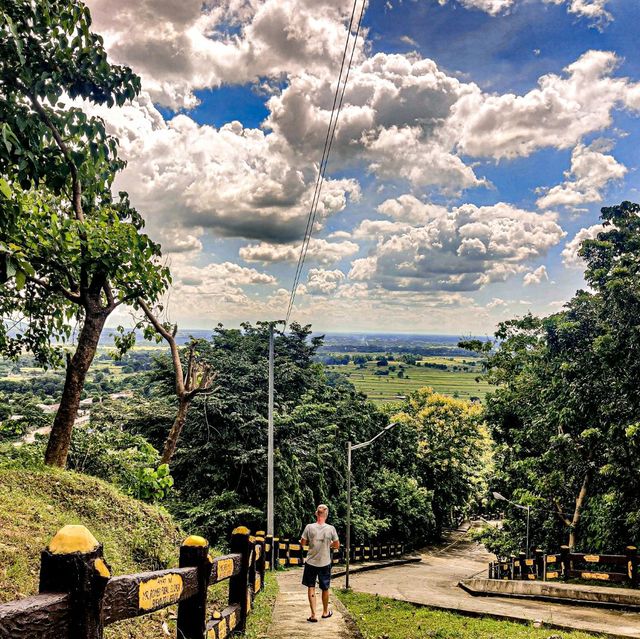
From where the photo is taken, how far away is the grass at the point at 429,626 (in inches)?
292

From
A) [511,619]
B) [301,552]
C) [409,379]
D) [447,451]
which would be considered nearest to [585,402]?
[511,619]

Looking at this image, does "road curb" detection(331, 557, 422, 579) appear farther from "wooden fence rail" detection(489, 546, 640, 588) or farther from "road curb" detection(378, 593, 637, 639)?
"road curb" detection(378, 593, 637, 639)

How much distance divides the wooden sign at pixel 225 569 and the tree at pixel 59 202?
3.00m

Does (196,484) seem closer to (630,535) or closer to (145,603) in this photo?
(630,535)

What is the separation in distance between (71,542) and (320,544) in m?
5.98

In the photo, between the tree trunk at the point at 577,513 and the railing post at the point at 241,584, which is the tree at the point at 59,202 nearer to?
the railing post at the point at 241,584

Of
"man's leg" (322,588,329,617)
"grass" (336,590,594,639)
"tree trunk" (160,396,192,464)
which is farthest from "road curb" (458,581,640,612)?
"tree trunk" (160,396,192,464)

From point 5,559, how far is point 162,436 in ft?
55.1

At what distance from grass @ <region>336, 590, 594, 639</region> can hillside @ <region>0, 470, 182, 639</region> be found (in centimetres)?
306

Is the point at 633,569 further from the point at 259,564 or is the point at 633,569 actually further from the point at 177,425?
the point at 177,425

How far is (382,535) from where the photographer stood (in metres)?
36.8

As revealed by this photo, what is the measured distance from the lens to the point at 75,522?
6633 mm

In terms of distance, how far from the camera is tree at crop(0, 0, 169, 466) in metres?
5.44

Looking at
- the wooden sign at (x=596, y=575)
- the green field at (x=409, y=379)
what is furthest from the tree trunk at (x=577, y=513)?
the green field at (x=409, y=379)
